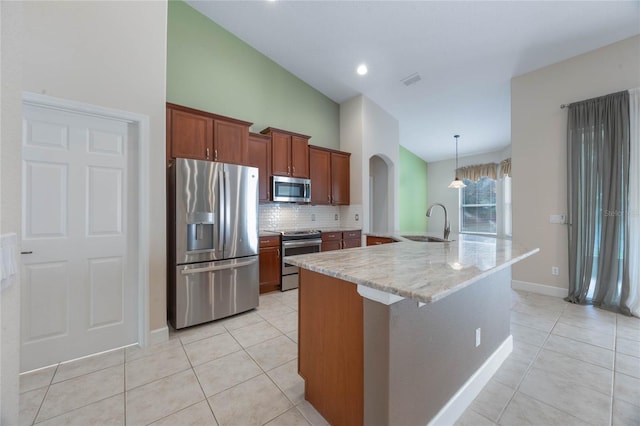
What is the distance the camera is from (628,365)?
1.99m

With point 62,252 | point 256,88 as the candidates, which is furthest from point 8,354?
point 256,88

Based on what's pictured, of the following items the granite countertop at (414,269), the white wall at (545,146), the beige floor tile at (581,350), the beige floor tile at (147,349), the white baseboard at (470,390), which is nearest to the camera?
the granite countertop at (414,269)

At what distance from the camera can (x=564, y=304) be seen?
3229mm

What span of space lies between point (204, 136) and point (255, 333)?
2.35m

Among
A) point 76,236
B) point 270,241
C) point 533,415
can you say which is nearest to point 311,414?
point 533,415

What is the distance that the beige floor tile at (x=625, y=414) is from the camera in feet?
4.84

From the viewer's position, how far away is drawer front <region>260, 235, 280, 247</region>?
12.2ft

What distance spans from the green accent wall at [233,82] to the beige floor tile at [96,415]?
128 inches

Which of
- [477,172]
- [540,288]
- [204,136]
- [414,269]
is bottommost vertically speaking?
[540,288]

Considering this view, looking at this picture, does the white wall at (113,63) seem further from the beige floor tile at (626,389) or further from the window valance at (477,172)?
the window valance at (477,172)

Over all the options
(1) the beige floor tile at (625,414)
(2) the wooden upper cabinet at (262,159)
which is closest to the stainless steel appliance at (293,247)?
(2) the wooden upper cabinet at (262,159)

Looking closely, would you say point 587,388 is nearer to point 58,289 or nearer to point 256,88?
Answer: point 58,289

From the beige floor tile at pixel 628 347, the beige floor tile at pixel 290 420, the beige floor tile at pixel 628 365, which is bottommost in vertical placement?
the beige floor tile at pixel 290 420

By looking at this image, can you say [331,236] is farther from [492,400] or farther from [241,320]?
[492,400]
